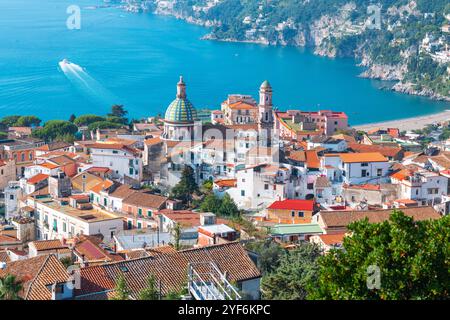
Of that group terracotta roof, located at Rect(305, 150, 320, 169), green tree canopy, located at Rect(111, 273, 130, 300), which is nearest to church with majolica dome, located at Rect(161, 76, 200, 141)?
terracotta roof, located at Rect(305, 150, 320, 169)

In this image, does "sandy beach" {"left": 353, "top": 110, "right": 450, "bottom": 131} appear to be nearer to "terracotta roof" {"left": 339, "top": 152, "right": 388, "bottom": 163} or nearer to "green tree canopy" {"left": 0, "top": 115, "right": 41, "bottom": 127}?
"green tree canopy" {"left": 0, "top": 115, "right": 41, "bottom": 127}

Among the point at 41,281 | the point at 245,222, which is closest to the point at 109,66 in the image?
the point at 245,222

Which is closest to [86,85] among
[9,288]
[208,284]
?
[9,288]

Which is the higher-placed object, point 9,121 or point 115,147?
point 115,147

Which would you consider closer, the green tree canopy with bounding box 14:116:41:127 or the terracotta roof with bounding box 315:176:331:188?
the terracotta roof with bounding box 315:176:331:188

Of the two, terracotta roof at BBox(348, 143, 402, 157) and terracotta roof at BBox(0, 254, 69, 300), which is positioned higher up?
terracotta roof at BBox(0, 254, 69, 300)

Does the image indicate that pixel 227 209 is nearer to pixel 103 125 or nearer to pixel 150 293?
pixel 150 293
